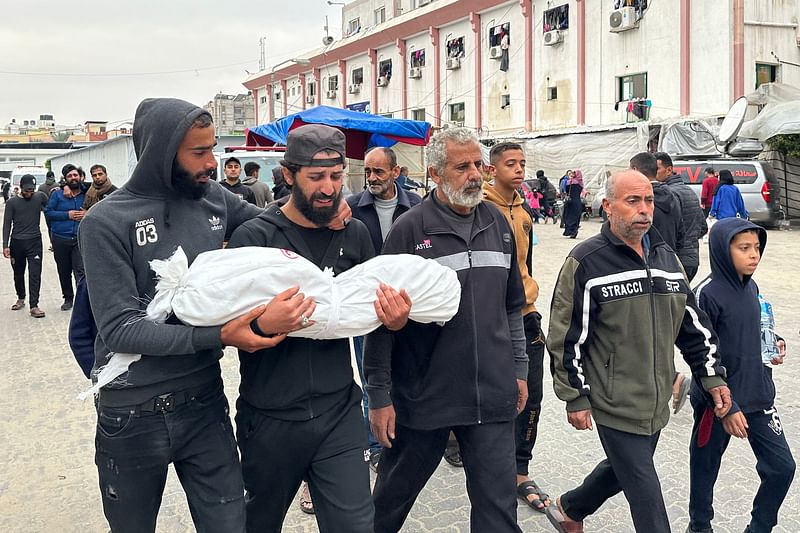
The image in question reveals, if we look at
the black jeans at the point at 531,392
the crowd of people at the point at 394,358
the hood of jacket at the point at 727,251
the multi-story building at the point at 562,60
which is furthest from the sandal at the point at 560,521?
the multi-story building at the point at 562,60

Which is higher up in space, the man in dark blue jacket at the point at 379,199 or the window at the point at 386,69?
the window at the point at 386,69

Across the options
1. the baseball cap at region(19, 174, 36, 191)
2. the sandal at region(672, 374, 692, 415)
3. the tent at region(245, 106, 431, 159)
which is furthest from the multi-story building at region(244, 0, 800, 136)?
the sandal at region(672, 374, 692, 415)

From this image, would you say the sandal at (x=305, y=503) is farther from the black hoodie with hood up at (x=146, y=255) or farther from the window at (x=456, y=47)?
the window at (x=456, y=47)

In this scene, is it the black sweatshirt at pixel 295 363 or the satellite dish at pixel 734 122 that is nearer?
the black sweatshirt at pixel 295 363

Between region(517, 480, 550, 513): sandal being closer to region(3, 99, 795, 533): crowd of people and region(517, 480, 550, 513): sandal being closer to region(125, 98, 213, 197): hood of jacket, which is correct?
region(3, 99, 795, 533): crowd of people

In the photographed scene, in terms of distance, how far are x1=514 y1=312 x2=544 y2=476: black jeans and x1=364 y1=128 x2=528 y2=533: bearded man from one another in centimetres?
97

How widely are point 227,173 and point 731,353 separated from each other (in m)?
7.48

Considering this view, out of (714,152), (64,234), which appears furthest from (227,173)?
(714,152)

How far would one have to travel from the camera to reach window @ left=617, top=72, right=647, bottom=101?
2891 centimetres

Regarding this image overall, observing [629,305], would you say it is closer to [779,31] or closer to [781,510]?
[781,510]

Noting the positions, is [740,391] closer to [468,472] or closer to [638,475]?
[638,475]

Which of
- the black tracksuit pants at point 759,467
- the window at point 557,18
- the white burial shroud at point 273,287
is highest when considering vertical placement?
the window at point 557,18

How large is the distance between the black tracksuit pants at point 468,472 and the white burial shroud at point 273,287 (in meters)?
0.74

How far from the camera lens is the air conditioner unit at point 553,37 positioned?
31.9m
